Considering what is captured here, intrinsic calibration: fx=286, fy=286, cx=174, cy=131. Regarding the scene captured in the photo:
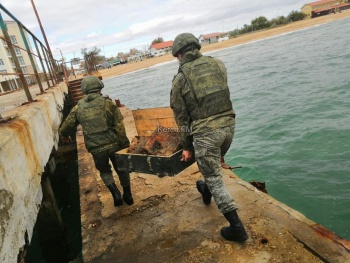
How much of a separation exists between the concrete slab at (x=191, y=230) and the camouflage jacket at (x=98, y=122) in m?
0.96

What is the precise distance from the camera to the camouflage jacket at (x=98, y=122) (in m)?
3.74

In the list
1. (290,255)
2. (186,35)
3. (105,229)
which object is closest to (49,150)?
(105,229)

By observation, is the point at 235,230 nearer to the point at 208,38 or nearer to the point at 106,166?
the point at 106,166

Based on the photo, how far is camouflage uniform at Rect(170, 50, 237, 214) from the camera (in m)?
2.86

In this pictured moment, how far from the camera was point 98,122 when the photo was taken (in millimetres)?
3732

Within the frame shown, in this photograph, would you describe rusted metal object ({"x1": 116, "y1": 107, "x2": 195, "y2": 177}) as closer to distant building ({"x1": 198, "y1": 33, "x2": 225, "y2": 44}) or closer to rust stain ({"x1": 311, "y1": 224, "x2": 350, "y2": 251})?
rust stain ({"x1": 311, "y1": 224, "x2": 350, "y2": 251})

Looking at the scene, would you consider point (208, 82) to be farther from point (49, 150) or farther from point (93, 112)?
point (49, 150)

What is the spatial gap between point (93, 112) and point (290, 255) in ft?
9.05

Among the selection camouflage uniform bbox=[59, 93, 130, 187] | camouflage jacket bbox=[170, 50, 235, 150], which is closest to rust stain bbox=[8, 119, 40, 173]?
camouflage uniform bbox=[59, 93, 130, 187]

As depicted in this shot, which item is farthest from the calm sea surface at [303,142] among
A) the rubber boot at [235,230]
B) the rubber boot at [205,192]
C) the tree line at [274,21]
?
the tree line at [274,21]

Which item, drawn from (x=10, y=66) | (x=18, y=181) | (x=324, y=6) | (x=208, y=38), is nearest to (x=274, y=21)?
(x=324, y=6)

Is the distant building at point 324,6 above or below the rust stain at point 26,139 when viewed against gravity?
above

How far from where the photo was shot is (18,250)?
7.54 ft

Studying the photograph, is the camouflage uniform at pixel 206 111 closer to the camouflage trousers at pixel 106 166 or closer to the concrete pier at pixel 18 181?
the camouflage trousers at pixel 106 166
